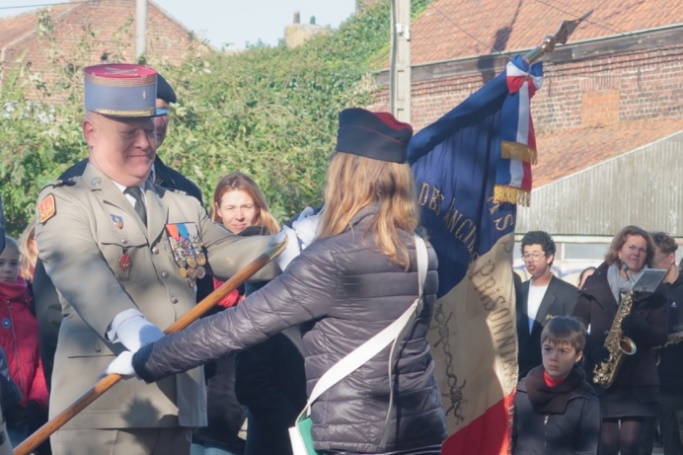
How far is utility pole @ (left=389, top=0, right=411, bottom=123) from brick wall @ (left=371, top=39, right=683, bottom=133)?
6.94 metres

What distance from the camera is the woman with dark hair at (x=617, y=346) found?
950 cm

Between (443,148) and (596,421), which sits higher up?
(443,148)

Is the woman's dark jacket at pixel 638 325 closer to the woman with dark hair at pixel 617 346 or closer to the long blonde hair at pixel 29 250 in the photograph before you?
the woman with dark hair at pixel 617 346

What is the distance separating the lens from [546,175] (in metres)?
24.1

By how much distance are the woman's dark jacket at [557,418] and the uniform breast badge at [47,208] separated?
3963mm

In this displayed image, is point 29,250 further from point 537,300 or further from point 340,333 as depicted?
point 537,300

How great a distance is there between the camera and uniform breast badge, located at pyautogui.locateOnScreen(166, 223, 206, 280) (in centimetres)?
471

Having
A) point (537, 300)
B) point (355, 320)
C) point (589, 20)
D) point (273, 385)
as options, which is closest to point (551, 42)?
point (273, 385)

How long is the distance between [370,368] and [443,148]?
2236 mm

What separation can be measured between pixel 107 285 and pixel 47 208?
408mm

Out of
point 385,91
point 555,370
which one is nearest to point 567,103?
point 385,91

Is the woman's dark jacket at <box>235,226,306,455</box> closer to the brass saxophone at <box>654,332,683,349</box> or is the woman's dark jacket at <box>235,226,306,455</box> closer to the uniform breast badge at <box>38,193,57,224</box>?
the uniform breast badge at <box>38,193,57,224</box>

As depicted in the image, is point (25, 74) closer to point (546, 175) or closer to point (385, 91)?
point (546, 175)

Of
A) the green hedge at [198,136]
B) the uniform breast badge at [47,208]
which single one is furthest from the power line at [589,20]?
the uniform breast badge at [47,208]
